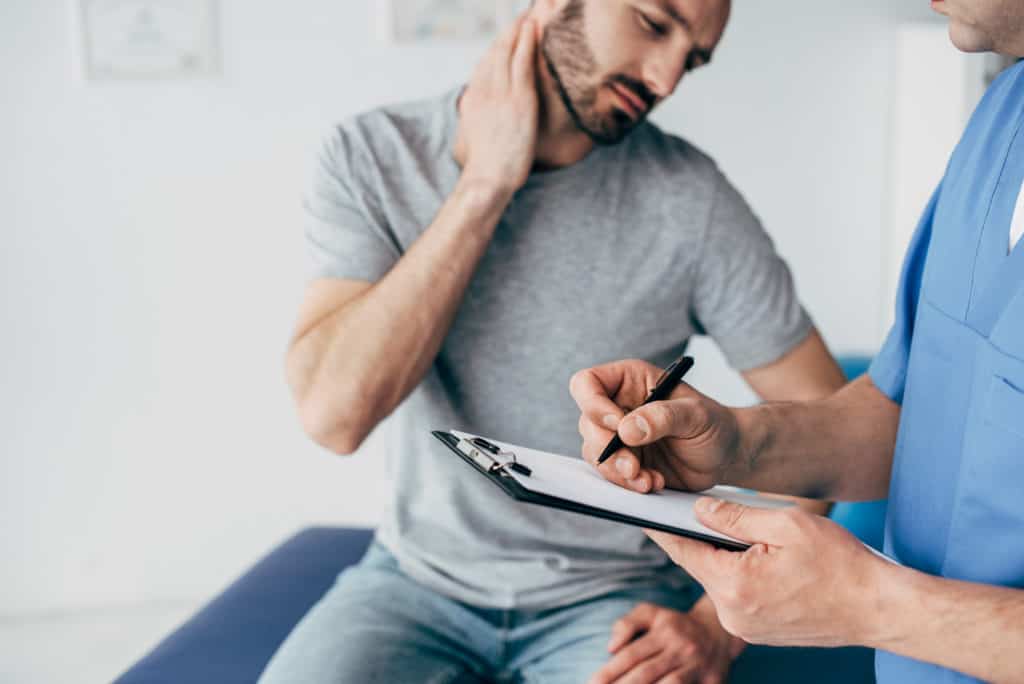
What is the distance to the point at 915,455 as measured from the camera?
87 centimetres

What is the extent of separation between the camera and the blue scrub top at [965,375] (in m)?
0.72

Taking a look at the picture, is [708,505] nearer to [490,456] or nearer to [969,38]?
[490,456]

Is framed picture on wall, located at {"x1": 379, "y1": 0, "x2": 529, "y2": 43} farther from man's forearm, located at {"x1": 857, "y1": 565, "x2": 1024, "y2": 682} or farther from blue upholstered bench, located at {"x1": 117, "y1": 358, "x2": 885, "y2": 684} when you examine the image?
man's forearm, located at {"x1": 857, "y1": 565, "x2": 1024, "y2": 682}

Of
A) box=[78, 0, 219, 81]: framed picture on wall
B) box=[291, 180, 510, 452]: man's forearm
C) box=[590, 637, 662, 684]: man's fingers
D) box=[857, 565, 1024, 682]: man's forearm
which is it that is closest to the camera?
box=[857, 565, 1024, 682]: man's forearm

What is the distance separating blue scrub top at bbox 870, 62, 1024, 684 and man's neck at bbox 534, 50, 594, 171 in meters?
0.52

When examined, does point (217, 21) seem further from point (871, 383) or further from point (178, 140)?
point (871, 383)

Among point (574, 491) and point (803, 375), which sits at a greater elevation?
point (574, 491)

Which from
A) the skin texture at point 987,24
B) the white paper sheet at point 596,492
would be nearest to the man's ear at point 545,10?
the skin texture at point 987,24

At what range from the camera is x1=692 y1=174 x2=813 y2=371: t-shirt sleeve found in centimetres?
128

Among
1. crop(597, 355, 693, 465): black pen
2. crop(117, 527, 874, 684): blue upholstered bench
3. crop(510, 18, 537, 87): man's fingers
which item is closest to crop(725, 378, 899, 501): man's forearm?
crop(597, 355, 693, 465): black pen

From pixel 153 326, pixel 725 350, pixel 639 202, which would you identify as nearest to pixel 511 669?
pixel 725 350

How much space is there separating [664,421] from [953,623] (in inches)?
10.8

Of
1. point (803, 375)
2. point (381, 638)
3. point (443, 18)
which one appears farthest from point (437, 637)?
point (443, 18)

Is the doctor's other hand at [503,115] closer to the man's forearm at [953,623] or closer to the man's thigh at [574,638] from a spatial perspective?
the man's thigh at [574,638]
